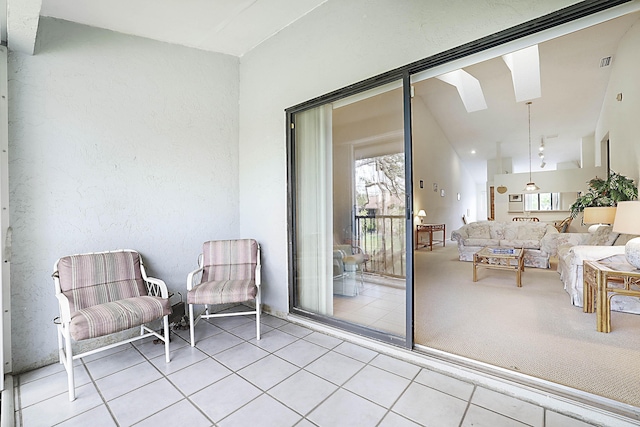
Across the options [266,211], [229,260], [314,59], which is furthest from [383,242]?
[314,59]

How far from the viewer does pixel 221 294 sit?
8.45 ft

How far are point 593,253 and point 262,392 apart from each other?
12.3 feet

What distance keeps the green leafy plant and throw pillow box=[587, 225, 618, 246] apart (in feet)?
1.35

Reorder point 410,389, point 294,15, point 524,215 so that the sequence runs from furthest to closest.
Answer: point 524,215 < point 294,15 < point 410,389

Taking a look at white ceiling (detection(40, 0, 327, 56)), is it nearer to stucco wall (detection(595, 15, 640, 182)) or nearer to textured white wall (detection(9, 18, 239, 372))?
textured white wall (detection(9, 18, 239, 372))

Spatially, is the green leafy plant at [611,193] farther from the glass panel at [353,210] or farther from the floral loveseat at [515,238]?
the glass panel at [353,210]

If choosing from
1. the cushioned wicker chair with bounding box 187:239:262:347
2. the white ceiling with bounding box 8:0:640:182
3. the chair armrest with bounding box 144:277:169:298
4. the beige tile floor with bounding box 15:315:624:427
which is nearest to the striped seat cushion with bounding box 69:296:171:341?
the chair armrest with bounding box 144:277:169:298

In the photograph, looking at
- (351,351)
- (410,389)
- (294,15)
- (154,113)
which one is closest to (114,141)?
(154,113)

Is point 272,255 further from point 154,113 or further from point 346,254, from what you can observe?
point 154,113

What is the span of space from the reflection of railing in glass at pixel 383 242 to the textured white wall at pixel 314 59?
0.87 metres

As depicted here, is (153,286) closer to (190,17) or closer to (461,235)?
(190,17)

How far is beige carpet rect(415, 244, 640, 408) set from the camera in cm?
197

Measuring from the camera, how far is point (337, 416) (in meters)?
1.64

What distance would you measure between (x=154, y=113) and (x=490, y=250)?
522cm
